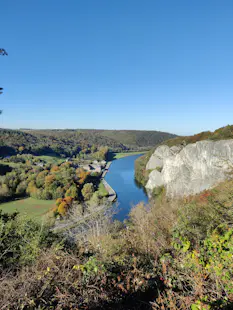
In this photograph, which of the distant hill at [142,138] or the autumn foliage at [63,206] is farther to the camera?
the distant hill at [142,138]

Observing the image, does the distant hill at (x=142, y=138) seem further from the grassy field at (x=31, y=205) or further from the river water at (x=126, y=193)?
the grassy field at (x=31, y=205)

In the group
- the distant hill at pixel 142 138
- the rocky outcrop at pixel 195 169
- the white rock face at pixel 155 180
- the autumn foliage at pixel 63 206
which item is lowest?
the autumn foliage at pixel 63 206

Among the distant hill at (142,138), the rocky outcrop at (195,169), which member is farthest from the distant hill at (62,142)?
the rocky outcrop at (195,169)

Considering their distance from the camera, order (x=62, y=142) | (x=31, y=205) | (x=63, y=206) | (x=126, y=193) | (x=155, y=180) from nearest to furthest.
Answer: (x=63, y=206)
(x=155, y=180)
(x=31, y=205)
(x=126, y=193)
(x=62, y=142)

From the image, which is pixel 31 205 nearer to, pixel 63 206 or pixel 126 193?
pixel 63 206

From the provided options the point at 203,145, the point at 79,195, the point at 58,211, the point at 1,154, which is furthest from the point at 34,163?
the point at 203,145

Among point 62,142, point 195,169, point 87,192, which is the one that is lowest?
point 87,192

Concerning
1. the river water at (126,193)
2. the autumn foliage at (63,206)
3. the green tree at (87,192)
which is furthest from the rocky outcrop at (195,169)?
the autumn foliage at (63,206)

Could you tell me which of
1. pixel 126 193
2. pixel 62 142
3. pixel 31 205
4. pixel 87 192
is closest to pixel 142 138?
pixel 62 142

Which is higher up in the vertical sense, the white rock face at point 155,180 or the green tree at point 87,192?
the white rock face at point 155,180

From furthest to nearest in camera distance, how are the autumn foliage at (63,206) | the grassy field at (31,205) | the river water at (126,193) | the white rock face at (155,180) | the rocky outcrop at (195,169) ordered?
the grassy field at (31,205)
the white rock face at (155,180)
the river water at (126,193)
the autumn foliage at (63,206)
the rocky outcrop at (195,169)

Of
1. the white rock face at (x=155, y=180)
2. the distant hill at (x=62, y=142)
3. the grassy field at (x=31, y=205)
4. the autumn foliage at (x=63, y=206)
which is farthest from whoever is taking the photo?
the distant hill at (x=62, y=142)
